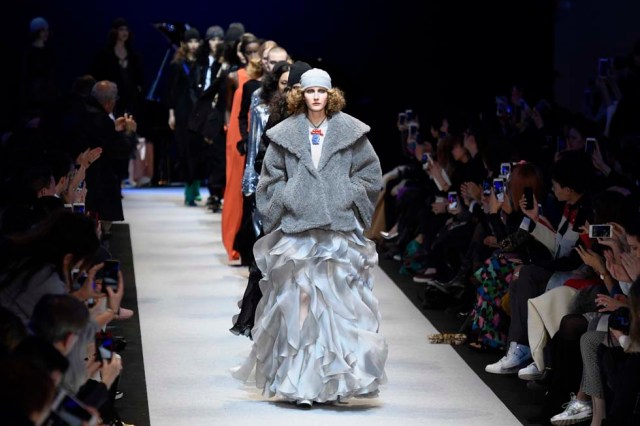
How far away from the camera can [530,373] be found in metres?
5.98

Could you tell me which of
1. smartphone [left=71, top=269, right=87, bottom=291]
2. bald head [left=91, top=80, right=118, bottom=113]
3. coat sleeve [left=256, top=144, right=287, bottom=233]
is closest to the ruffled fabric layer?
coat sleeve [left=256, top=144, right=287, bottom=233]

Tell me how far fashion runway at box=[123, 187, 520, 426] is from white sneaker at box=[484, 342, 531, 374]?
0.12 meters

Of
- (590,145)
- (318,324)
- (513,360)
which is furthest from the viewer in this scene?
(590,145)

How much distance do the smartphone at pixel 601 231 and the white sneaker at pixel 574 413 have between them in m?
0.65

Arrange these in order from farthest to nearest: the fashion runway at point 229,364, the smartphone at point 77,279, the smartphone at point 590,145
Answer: the smartphone at point 590,145 → the fashion runway at point 229,364 → the smartphone at point 77,279

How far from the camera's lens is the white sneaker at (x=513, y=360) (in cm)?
626

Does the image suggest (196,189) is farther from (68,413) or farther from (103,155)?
(68,413)

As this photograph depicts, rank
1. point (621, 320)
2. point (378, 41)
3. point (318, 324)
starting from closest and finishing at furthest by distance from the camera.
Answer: point (621, 320)
point (318, 324)
point (378, 41)

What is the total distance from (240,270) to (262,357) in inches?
132

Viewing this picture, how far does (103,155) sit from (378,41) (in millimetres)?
5967

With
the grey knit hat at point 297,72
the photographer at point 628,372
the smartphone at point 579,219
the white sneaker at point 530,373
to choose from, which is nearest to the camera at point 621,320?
the photographer at point 628,372

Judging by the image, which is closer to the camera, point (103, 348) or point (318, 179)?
point (103, 348)

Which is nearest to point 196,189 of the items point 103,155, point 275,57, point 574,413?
point 103,155

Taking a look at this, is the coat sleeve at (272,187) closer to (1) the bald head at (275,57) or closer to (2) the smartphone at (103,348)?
(2) the smartphone at (103,348)
